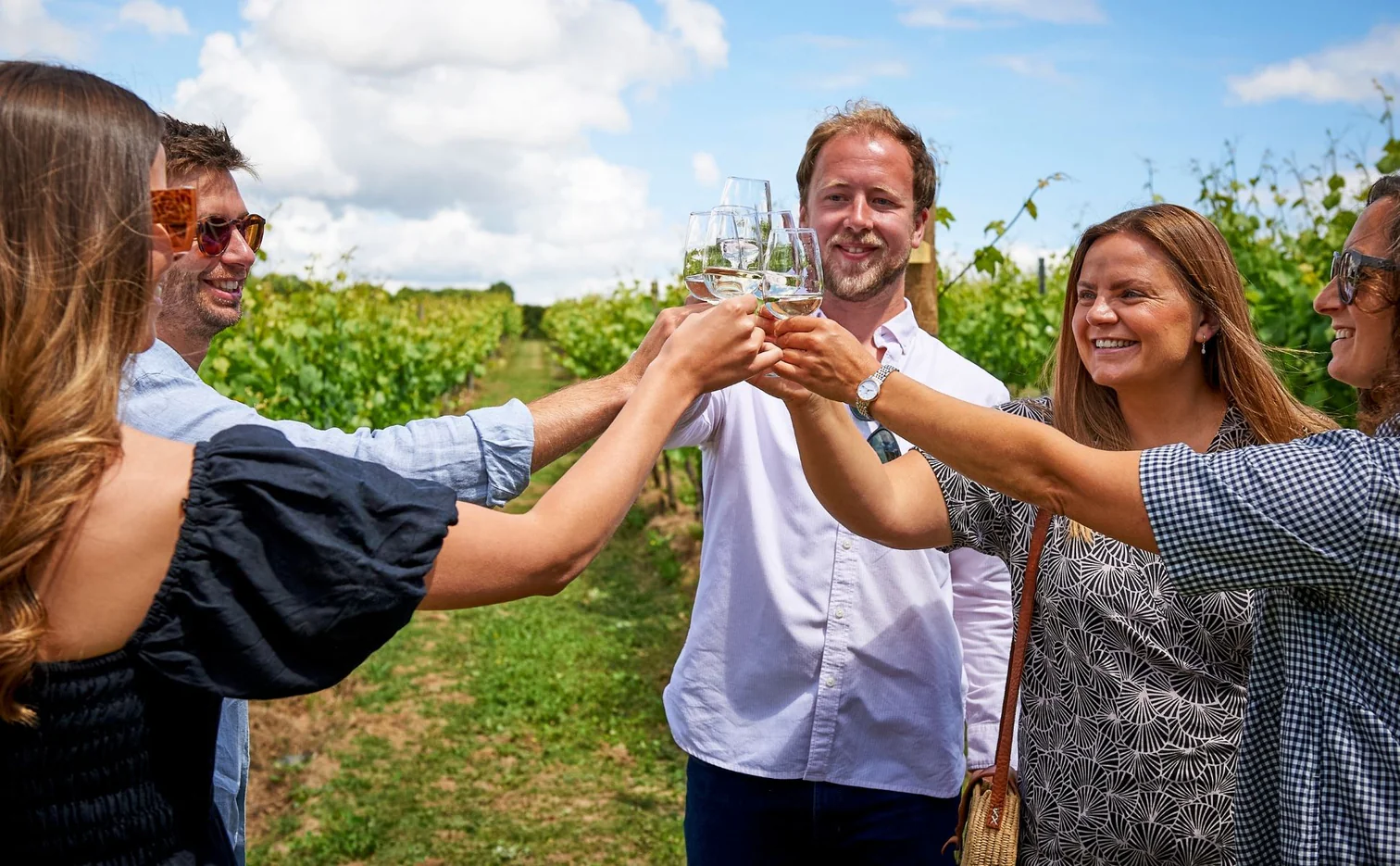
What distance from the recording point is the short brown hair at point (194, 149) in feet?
7.72

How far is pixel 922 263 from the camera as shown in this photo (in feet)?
12.3

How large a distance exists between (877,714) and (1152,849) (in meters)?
0.65

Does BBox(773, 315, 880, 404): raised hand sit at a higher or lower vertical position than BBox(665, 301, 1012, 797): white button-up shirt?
higher

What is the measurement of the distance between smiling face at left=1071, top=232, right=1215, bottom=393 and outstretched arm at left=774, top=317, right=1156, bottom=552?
464mm

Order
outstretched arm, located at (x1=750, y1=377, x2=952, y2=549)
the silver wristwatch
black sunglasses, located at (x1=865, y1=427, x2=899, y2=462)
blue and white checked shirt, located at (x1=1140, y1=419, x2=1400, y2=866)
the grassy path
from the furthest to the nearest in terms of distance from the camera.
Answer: the grassy path
black sunglasses, located at (x1=865, y1=427, x2=899, y2=462)
outstretched arm, located at (x1=750, y1=377, x2=952, y2=549)
the silver wristwatch
blue and white checked shirt, located at (x1=1140, y1=419, x2=1400, y2=866)

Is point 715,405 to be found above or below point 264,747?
above

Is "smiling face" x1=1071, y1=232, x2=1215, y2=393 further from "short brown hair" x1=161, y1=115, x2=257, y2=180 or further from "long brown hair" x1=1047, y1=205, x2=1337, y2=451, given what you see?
"short brown hair" x1=161, y1=115, x2=257, y2=180

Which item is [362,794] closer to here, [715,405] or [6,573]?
[715,405]

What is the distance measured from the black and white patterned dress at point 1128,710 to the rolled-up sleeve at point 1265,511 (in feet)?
1.21

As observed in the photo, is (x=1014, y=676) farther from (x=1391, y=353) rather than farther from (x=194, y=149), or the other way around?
(x=194, y=149)

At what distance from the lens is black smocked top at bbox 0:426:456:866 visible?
4.29 ft

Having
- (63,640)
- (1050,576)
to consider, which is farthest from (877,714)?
(63,640)

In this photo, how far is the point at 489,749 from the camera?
6.55 meters

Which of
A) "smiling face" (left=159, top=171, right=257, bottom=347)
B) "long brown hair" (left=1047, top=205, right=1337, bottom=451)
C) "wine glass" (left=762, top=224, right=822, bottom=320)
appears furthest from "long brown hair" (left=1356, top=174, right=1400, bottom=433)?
"smiling face" (left=159, top=171, right=257, bottom=347)
